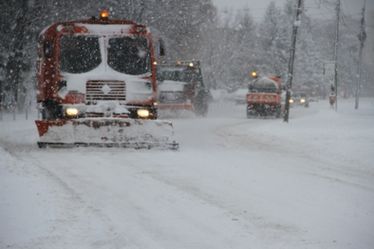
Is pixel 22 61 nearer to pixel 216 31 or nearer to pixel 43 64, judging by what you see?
pixel 43 64

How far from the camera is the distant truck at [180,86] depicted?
85.1ft

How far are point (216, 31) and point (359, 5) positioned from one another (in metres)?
29.7

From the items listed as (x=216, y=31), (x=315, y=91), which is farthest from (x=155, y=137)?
(x=315, y=91)

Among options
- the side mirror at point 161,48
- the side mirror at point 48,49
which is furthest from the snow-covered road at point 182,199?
the side mirror at point 161,48

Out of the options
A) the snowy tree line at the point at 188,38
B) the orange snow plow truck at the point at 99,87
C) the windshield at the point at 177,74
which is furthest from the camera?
the windshield at the point at 177,74

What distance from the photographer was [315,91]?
297ft

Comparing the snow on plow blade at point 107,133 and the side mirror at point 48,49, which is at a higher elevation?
the side mirror at point 48,49

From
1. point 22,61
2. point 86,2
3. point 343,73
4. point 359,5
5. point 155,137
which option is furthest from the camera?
point 343,73

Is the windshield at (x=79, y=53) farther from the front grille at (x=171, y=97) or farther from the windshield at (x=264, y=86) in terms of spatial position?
the windshield at (x=264, y=86)

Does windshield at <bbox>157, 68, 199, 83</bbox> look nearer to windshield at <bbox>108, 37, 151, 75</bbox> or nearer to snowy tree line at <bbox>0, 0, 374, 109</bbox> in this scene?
snowy tree line at <bbox>0, 0, 374, 109</bbox>

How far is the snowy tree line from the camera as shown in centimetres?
2617

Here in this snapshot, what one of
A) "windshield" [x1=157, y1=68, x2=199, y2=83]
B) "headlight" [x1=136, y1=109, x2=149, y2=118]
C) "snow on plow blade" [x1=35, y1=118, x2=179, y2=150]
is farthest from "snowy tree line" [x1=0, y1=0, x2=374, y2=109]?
"snow on plow blade" [x1=35, y1=118, x2=179, y2=150]

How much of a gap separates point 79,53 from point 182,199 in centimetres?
715

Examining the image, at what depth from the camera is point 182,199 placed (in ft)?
23.7
